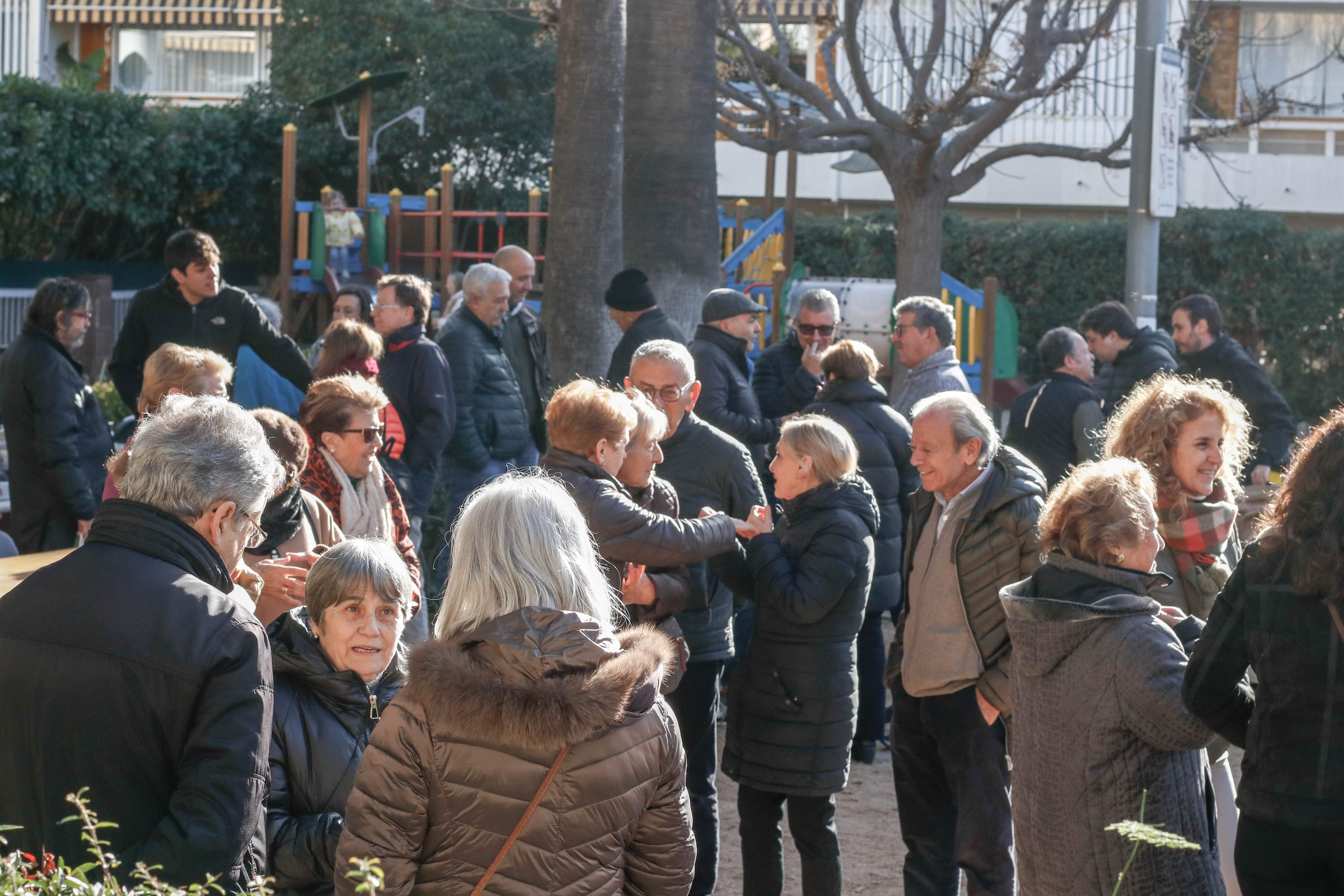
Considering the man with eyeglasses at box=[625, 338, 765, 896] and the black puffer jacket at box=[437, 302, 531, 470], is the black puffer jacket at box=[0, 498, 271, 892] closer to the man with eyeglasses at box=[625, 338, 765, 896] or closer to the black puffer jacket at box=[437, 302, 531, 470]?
the man with eyeglasses at box=[625, 338, 765, 896]

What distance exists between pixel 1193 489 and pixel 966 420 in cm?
70

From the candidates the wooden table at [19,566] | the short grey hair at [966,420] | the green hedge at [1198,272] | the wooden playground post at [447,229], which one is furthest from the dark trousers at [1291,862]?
the green hedge at [1198,272]

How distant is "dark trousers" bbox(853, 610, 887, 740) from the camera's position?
22.1 feet

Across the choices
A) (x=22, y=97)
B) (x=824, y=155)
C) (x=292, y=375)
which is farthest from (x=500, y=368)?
(x=824, y=155)

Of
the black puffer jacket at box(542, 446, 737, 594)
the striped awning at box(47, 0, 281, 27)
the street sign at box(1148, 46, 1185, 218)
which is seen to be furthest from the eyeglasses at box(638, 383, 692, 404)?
the striped awning at box(47, 0, 281, 27)

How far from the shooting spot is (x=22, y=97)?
1864 centimetres

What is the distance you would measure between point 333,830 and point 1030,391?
17.2ft

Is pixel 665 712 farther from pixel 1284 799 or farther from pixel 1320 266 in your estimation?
pixel 1320 266

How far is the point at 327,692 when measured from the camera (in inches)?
123

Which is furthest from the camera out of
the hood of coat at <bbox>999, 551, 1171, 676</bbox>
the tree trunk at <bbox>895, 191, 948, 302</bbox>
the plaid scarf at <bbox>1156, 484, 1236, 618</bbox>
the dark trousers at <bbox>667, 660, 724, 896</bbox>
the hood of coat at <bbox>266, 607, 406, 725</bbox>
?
the tree trunk at <bbox>895, 191, 948, 302</bbox>

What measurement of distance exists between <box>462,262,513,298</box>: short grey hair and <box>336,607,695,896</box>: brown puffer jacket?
493 cm

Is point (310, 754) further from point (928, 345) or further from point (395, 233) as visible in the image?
point (395, 233)

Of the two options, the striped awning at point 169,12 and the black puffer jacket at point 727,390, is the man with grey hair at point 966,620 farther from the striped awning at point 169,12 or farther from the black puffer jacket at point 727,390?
the striped awning at point 169,12

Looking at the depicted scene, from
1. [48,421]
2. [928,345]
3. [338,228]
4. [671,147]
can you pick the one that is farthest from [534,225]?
[48,421]
